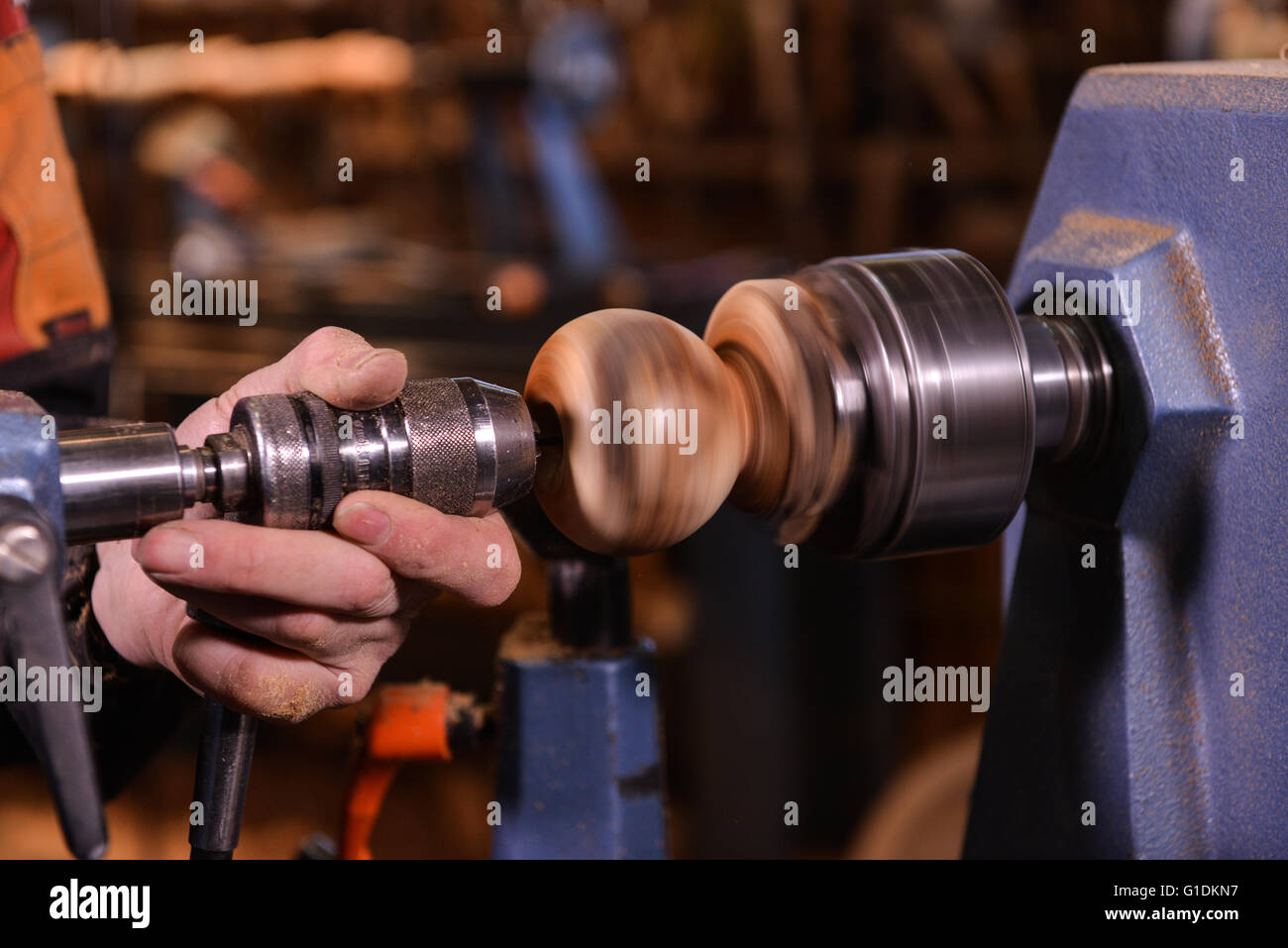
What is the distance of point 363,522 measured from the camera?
0.55 m

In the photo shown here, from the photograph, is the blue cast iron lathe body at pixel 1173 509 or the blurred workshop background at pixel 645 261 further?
the blurred workshop background at pixel 645 261

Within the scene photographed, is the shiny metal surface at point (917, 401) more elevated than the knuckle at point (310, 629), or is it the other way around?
the shiny metal surface at point (917, 401)

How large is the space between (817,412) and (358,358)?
0.25m

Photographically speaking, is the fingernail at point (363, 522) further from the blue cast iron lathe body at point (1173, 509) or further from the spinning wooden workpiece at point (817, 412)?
the blue cast iron lathe body at point (1173, 509)

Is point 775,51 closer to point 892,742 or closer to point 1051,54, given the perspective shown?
point 1051,54

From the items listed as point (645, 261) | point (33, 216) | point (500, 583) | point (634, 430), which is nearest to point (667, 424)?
point (634, 430)

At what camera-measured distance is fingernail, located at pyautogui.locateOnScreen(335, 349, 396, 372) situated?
0.57 meters

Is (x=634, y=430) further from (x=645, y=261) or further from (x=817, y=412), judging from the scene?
(x=645, y=261)

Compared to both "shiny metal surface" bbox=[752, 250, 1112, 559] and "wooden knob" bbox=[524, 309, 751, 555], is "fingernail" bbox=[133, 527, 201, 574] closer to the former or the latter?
"wooden knob" bbox=[524, 309, 751, 555]

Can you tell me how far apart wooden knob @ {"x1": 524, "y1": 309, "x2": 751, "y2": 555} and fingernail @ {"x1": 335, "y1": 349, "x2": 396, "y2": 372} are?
103 mm

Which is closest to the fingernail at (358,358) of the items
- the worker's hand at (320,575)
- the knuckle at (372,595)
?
the worker's hand at (320,575)

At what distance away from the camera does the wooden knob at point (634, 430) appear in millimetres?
610

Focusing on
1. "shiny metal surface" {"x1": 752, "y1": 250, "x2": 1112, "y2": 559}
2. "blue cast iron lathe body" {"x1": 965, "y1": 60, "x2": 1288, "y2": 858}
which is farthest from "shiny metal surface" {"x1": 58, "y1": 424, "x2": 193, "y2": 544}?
"blue cast iron lathe body" {"x1": 965, "y1": 60, "x2": 1288, "y2": 858}

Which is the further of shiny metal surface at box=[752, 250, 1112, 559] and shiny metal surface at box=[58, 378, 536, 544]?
shiny metal surface at box=[752, 250, 1112, 559]
